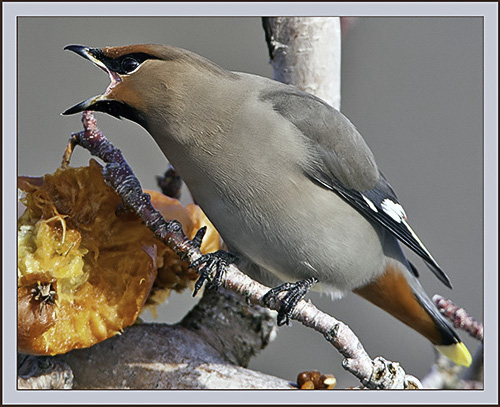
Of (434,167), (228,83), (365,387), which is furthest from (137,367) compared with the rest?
(434,167)

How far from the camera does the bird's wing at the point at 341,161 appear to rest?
2480 millimetres

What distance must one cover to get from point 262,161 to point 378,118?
3.23 ft

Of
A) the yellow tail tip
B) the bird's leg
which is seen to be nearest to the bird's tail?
the yellow tail tip

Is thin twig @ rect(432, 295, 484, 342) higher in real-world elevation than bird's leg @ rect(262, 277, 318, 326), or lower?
lower

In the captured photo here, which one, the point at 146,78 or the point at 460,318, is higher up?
the point at 146,78

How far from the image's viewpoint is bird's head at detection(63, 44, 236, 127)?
2281mm

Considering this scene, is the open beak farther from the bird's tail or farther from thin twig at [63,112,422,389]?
the bird's tail

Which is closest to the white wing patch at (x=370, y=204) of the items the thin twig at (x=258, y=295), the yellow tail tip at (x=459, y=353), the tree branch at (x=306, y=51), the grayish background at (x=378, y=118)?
the grayish background at (x=378, y=118)

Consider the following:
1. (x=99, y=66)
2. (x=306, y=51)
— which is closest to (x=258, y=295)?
(x=99, y=66)

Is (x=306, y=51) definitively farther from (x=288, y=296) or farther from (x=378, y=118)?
(x=288, y=296)

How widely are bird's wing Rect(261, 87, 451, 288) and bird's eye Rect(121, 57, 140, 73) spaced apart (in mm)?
432

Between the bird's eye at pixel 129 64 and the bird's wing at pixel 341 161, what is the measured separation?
17.0 inches

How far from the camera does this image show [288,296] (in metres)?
2.41

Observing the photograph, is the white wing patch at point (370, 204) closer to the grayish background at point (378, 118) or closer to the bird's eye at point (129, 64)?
the grayish background at point (378, 118)
